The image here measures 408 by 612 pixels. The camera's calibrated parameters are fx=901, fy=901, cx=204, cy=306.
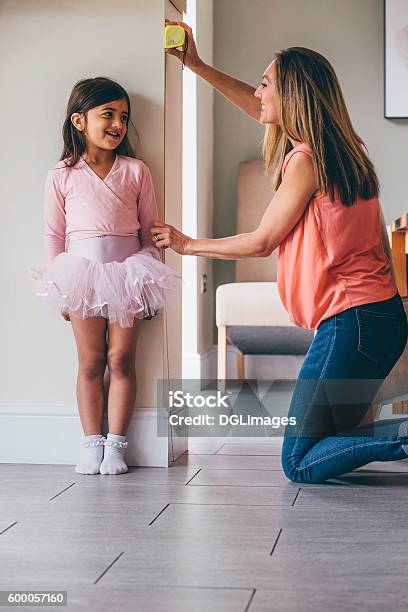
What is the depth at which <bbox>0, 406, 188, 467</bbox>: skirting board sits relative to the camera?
2.47m

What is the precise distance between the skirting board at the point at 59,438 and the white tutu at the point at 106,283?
0.30 metres

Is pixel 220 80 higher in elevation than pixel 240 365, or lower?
higher

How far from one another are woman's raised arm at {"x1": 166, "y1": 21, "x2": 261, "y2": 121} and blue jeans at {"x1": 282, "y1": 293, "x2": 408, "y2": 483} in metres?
0.77

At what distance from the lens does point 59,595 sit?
53.6 inches

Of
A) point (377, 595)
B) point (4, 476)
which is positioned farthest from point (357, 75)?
point (377, 595)

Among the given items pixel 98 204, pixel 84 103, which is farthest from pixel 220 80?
pixel 98 204

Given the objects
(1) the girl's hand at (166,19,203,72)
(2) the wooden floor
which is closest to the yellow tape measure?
(1) the girl's hand at (166,19,203,72)

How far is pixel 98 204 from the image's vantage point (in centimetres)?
237

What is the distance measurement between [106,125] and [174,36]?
12.7 inches

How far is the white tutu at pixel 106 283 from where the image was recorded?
7.63ft

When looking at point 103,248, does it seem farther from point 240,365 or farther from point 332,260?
point 240,365

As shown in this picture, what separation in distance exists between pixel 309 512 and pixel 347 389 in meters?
0.44

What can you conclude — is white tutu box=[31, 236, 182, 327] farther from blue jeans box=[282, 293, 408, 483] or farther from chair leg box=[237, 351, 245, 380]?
chair leg box=[237, 351, 245, 380]

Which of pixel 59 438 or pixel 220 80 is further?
pixel 220 80
